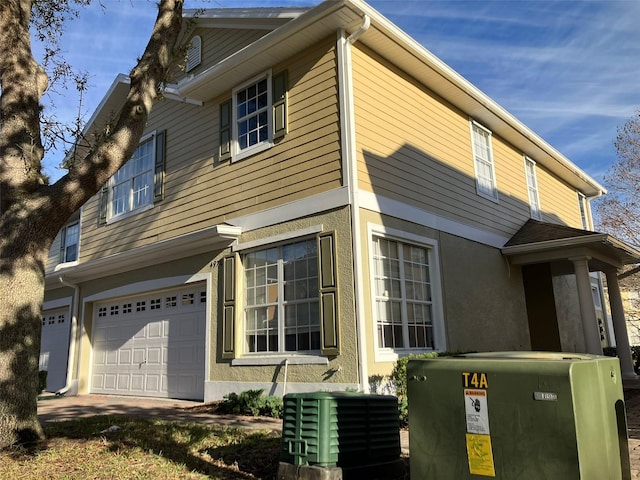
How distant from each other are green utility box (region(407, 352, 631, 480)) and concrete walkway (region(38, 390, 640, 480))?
203cm

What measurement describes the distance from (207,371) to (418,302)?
407 centimetres

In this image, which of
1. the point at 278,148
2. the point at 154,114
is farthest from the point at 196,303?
the point at 154,114

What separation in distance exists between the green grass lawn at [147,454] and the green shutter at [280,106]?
519cm

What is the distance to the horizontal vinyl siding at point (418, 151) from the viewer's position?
9266 mm

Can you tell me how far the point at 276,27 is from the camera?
33.1 feet

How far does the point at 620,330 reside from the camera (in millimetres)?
13617

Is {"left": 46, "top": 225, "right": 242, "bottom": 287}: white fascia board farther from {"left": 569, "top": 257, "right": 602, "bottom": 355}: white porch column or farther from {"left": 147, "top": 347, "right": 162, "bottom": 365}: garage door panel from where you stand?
{"left": 569, "top": 257, "right": 602, "bottom": 355}: white porch column

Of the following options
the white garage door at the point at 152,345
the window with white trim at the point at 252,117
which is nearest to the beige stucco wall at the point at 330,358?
the white garage door at the point at 152,345

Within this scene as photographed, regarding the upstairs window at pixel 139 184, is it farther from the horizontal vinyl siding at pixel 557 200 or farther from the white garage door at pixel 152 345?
the horizontal vinyl siding at pixel 557 200

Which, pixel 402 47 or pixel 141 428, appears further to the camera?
pixel 402 47

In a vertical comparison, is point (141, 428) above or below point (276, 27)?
below

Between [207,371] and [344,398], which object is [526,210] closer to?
[207,371]

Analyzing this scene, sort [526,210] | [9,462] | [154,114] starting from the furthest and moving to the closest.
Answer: [526,210] → [154,114] → [9,462]

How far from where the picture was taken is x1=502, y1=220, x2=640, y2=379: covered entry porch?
1160cm
